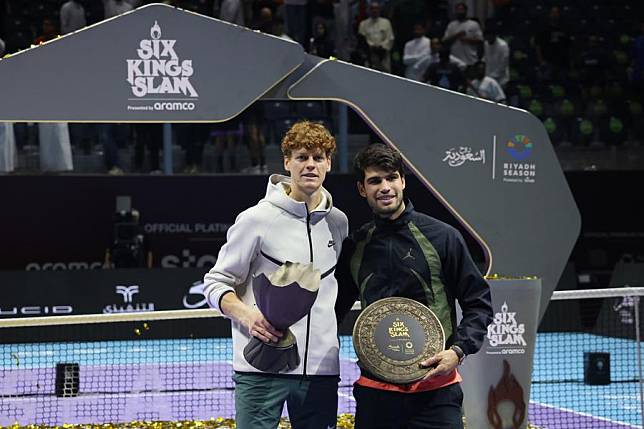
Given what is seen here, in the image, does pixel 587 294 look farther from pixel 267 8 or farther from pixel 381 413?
pixel 267 8

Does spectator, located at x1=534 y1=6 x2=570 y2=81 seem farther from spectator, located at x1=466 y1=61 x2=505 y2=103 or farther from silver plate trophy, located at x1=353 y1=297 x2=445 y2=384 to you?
silver plate trophy, located at x1=353 y1=297 x2=445 y2=384

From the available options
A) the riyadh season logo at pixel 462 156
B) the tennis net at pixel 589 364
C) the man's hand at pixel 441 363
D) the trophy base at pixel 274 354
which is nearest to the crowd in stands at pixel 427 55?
the tennis net at pixel 589 364

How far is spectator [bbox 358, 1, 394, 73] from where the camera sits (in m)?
17.8

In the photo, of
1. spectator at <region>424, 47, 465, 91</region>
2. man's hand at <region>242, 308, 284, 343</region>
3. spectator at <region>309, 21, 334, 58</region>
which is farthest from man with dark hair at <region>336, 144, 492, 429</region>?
spectator at <region>309, 21, 334, 58</region>

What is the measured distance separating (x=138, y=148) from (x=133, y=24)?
9.53 m

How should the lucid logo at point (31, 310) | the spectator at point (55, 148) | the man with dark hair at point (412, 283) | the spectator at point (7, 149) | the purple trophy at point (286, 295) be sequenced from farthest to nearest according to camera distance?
the lucid logo at point (31, 310)
the spectator at point (55, 148)
the spectator at point (7, 149)
the man with dark hair at point (412, 283)
the purple trophy at point (286, 295)

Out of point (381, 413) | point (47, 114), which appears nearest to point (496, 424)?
point (381, 413)

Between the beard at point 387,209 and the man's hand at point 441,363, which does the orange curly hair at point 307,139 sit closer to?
the beard at point 387,209

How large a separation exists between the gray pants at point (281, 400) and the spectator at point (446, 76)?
509 inches

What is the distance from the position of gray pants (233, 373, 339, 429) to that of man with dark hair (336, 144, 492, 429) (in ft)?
0.51

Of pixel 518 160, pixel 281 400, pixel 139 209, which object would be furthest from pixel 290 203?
pixel 139 209

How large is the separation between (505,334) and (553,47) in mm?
13786

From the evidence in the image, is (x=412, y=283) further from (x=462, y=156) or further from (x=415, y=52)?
(x=415, y=52)

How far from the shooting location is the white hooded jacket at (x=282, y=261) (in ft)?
16.2
